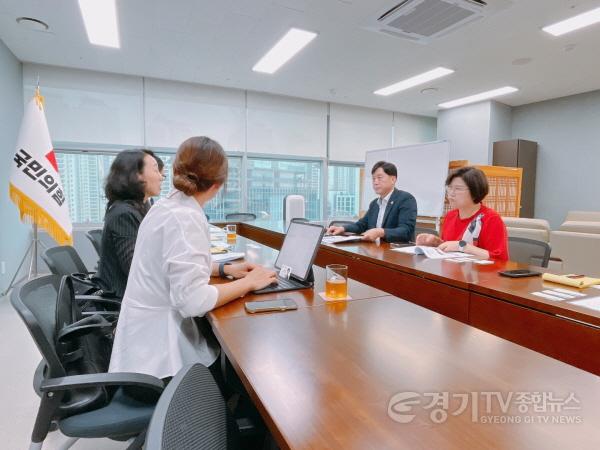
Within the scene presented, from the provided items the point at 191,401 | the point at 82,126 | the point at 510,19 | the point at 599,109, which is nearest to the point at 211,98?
the point at 82,126

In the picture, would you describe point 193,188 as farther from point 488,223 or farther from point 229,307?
point 488,223

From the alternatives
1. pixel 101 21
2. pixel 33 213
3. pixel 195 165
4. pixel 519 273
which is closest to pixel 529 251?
pixel 519 273

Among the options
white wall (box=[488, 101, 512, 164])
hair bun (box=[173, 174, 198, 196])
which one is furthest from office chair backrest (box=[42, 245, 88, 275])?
white wall (box=[488, 101, 512, 164])

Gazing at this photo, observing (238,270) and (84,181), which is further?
(84,181)

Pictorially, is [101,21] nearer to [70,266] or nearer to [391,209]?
[70,266]

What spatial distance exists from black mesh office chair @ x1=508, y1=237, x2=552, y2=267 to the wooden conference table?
56.1 inches

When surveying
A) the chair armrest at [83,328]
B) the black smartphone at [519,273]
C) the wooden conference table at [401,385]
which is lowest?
the chair armrest at [83,328]

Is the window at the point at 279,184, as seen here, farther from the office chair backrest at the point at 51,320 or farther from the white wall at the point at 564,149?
the office chair backrest at the point at 51,320

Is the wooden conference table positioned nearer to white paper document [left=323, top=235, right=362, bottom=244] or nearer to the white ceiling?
white paper document [left=323, top=235, right=362, bottom=244]

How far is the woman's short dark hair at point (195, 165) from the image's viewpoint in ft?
3.88

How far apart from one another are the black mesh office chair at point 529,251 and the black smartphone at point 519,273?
0.56 metres

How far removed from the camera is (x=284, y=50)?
4258 millimetres

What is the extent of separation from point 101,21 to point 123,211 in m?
2.93

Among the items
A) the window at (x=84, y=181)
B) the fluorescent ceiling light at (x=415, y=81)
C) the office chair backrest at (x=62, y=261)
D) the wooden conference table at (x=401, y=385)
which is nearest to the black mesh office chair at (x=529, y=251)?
the wooden conference table at (x=401, y=385)
